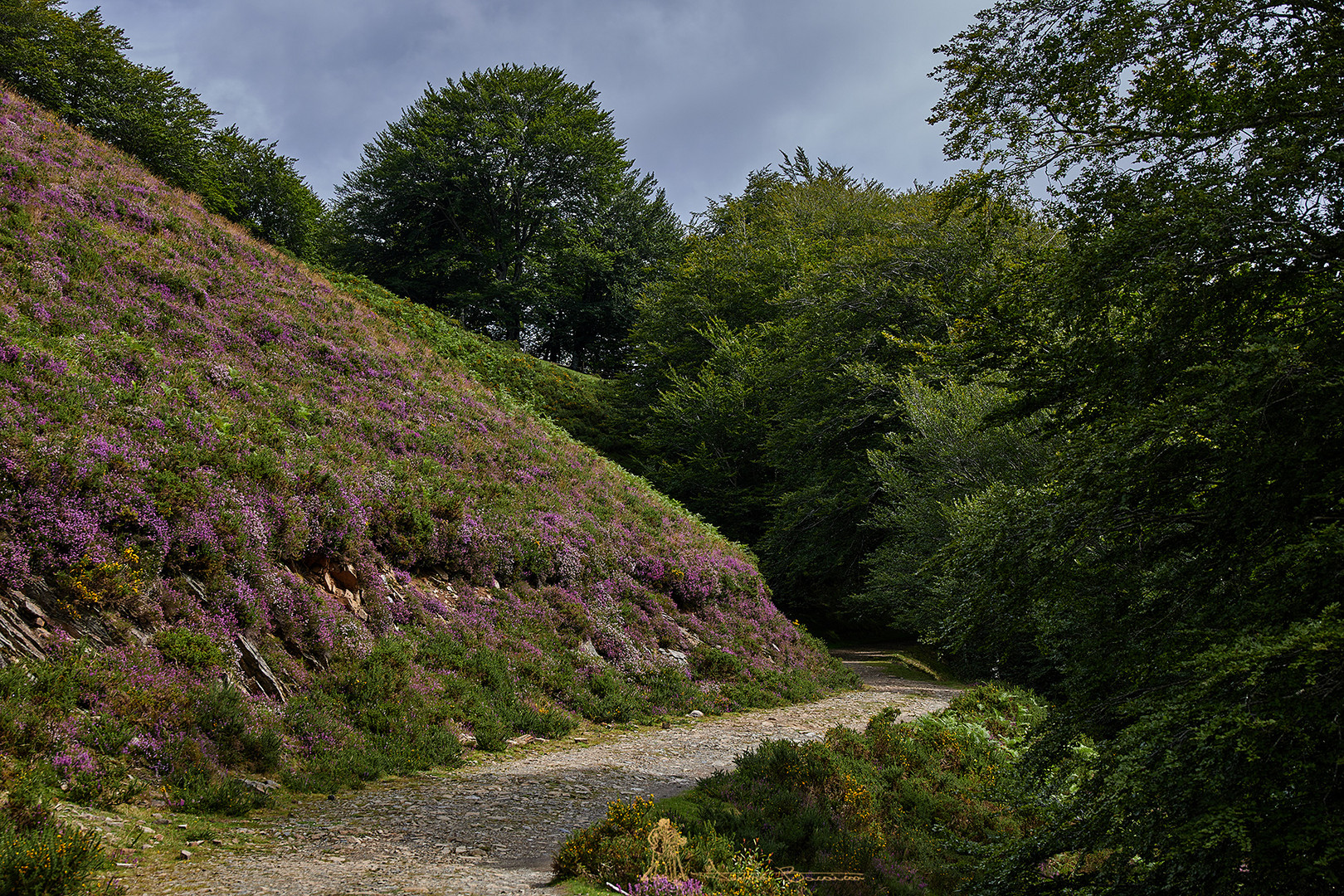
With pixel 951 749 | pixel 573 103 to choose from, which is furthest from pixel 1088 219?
pixel 573 103

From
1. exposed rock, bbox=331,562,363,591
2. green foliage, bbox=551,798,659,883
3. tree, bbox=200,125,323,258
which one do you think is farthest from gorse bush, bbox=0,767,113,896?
tree, bbox=200,125,323,258

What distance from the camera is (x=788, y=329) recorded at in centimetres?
2947

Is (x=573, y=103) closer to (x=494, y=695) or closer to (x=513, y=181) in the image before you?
(x=513, y=181)

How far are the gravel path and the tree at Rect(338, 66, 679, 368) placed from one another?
109 feet

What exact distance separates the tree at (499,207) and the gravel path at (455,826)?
33.1 metres

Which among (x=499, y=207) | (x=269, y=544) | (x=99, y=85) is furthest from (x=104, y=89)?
(x=499, y=207)

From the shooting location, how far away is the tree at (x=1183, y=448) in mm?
3738

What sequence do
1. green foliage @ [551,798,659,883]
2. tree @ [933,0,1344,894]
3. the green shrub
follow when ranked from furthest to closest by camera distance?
1. the green shrub
2. green foliage @ [551,798,659,883]
3. tree @ [933,0,1344,894]

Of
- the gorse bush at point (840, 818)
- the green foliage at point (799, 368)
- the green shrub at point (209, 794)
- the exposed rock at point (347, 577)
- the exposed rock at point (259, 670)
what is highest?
the green foliage at point (799, 368)

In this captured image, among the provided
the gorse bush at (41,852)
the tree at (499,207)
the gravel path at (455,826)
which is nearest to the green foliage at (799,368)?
the tree at (499,207)

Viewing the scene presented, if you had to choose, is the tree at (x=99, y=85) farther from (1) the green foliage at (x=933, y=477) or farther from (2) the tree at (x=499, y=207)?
(1) the green foliage at (x=933, y=477)

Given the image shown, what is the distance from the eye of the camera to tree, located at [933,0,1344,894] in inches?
147

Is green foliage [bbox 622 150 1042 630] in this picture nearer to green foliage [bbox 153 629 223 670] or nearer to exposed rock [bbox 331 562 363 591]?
exposed rock [bbox 331 562 363 591]

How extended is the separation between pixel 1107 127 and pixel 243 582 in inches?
406
